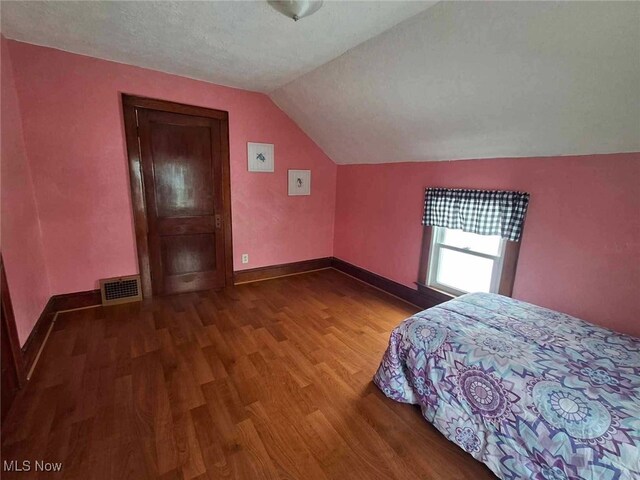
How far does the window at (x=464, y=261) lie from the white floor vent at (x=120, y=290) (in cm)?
322

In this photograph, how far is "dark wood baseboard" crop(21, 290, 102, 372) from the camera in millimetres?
1994

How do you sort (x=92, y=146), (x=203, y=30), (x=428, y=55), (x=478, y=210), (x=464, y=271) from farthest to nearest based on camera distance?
1. (x=464, y=271)
2. (x=92, y=146)
3. (x=478, y=210)
4. (x=203, y=30)
5. (x=428, y=55)

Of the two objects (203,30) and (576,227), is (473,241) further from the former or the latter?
(203,30)

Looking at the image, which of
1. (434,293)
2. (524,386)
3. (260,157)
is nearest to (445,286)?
(434,293)

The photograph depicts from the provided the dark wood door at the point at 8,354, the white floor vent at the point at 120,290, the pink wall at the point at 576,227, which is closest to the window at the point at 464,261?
the pink wall at the point at 576,227


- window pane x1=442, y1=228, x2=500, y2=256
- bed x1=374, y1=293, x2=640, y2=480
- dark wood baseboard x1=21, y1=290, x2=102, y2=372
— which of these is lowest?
dark wood baseboard x1=21, y1=290, x2=102, y2=372

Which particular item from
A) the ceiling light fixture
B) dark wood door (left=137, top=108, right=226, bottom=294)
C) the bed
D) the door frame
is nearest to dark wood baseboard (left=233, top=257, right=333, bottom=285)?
dark wood door (left=137, top=108, right=226, bottom=294)

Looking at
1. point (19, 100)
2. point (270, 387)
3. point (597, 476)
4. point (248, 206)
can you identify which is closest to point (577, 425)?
point (597, 476)

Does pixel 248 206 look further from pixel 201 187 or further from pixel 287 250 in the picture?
pixel 287 250

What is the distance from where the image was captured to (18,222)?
2057 millimetres

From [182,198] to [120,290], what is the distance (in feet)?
3.88

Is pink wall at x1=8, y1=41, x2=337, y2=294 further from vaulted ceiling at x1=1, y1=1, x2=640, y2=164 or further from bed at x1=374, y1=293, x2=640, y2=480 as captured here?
bed at x1=374, y1=293, x2=640, y2=480

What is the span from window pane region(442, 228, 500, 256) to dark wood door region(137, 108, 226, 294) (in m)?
2.62

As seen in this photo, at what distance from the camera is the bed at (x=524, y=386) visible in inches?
41.8
